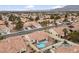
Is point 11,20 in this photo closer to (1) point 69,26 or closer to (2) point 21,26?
(2) point 21,26

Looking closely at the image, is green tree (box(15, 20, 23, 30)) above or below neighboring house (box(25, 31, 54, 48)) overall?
above

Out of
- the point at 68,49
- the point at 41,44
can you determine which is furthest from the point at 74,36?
the point at 41,44

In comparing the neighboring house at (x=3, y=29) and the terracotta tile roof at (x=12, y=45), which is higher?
the neighboring house at (x=3, y=29)

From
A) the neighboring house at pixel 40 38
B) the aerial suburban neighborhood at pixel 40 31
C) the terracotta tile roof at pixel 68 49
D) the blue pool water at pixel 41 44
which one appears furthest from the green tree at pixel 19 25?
the terracotta tile roof at pixel 68 49

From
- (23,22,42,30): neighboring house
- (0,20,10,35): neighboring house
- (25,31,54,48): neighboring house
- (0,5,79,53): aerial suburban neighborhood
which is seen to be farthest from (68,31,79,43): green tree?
(0,20,10,35): neighboring house

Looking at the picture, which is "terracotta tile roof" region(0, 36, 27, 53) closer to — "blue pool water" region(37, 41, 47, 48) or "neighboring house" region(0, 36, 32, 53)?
"neighboring house" region(0, 36, 32, 53)

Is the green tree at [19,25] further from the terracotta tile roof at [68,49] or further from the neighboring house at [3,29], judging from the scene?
the terracotta tile roof at [68,49]
